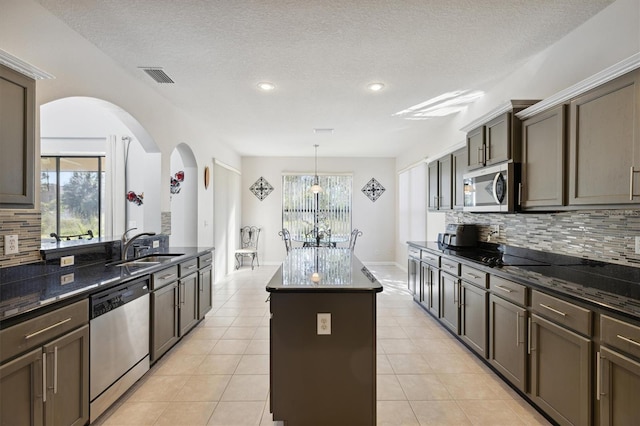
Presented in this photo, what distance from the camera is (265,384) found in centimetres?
235

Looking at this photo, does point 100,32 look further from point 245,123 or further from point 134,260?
point 245,123

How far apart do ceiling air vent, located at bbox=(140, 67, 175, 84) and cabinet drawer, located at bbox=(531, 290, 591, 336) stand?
365cm

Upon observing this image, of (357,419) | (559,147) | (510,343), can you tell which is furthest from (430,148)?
(357,419)

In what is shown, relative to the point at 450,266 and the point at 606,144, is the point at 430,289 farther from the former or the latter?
the point at 606,144

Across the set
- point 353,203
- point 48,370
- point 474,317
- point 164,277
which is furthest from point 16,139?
point 353,203

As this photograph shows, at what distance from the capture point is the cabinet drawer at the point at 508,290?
203 cm

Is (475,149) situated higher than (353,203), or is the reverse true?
(475,149)

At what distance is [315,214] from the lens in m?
7.44

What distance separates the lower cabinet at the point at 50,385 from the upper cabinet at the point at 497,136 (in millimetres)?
3380

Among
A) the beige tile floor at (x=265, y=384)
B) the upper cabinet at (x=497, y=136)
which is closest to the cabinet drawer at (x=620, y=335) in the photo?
the beige tile floor at (x=265, y=384)

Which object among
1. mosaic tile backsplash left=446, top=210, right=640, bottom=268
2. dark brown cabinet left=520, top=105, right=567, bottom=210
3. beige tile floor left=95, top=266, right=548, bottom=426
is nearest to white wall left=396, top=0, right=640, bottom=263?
dark brown cabinet left=520, top=105, right=567, bottom=210

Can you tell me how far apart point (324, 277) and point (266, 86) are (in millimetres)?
2274

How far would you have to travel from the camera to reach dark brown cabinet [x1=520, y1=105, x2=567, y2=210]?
2084 millimetres

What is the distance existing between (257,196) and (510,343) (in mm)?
6198
